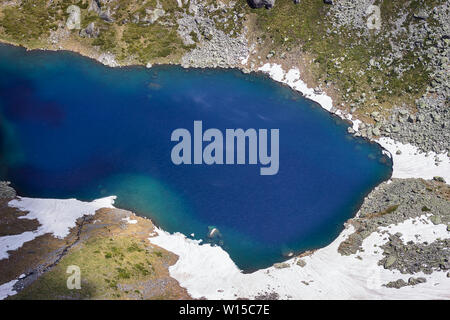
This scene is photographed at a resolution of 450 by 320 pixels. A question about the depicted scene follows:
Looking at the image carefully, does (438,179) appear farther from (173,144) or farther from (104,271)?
(104,271)

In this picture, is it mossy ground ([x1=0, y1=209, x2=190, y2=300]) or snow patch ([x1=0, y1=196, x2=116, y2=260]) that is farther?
snow patch ([x1=0, y1=196, x2=116, y2=260])

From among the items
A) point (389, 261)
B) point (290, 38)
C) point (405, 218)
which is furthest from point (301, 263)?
point (290, 38)

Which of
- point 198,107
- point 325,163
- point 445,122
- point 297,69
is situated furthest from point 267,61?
point 445,122

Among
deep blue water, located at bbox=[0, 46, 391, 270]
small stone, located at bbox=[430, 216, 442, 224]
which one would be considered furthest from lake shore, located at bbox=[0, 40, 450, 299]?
deep blue water, located at bbox=[0, 46, 391, 270]

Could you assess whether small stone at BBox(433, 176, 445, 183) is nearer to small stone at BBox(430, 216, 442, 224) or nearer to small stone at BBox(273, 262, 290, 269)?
small stone at BBox(430, 216, 442, 224)

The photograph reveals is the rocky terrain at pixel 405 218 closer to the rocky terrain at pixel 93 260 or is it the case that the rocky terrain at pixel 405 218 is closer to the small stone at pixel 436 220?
the small stone at pixel 436 220

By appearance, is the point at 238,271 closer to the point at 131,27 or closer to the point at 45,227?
the point at 45,227

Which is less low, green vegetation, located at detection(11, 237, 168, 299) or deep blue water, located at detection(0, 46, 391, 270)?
deep blue water, located at detection(0, 46, 391, 270)

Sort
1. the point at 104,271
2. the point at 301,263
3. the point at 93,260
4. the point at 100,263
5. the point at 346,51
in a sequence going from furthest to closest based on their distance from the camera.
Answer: the point at 346,51, the point at 301,263, the point at 93,260, the point at 100,263, the point at 104,271

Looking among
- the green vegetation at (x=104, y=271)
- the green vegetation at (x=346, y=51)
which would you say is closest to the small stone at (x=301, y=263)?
the green vegetation at (x=104, y=271)
